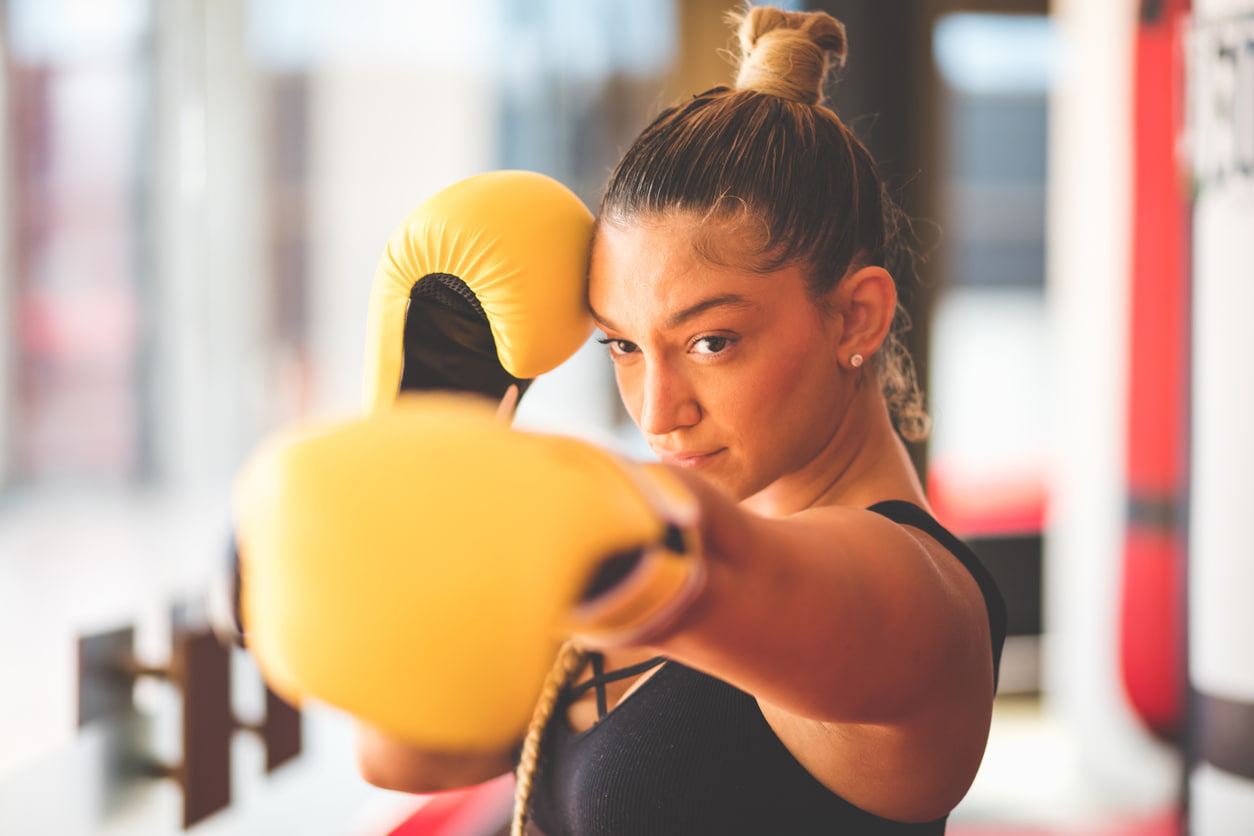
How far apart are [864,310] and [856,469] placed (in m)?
0.13

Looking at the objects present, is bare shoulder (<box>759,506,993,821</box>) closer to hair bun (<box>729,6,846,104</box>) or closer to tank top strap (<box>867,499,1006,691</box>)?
tank top strap (<box>867,499,1006,691</box>)

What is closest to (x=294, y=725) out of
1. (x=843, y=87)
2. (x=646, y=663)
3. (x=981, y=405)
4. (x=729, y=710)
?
(x=646, y=663)

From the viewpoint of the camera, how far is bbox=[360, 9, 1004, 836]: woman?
61cm

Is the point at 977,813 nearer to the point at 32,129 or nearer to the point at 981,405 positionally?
the point at 981,405

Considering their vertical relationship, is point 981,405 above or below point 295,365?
below

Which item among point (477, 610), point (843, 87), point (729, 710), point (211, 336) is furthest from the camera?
point (843, 87)

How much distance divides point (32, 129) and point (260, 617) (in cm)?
159

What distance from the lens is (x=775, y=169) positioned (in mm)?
770

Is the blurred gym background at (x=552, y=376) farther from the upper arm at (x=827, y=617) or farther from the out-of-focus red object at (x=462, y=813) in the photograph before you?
the upper arm at (x=827, y=617)

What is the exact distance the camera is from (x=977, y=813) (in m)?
2.71

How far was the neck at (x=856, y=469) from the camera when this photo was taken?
0.81 meters

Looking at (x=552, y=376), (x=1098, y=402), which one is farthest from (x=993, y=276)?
(x=552, y=376)

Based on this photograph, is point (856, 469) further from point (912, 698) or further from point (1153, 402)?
point (1153, 402)

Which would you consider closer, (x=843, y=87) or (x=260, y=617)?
(x=260, y=617)
